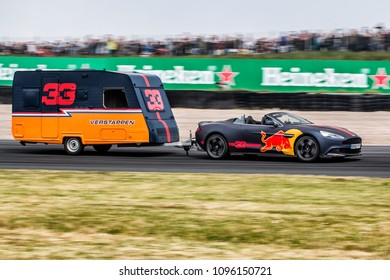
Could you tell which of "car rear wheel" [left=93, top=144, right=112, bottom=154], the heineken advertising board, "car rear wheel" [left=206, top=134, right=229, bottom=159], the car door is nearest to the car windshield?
the car door

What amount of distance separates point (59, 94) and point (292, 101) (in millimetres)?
10614

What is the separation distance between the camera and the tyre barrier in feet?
92.7

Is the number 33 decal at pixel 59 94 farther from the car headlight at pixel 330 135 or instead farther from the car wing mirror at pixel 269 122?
the car headlight at pixel 330 135

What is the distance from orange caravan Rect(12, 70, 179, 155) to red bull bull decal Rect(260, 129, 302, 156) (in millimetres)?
2964

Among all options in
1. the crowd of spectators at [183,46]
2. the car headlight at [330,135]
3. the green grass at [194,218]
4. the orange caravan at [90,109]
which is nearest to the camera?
the green grass at [194,218]

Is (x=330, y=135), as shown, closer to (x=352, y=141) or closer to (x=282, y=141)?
(x=352, y=141)

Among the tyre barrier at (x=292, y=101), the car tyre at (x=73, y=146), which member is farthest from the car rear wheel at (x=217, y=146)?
the tyre barrier at (x=292, y=101)

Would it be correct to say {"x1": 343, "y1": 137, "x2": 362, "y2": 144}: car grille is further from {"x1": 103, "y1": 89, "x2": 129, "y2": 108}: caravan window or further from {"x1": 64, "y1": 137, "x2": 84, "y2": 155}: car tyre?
{"x1": 64, "y1": 137, "x2": 84, "y2": 155}: car tyre

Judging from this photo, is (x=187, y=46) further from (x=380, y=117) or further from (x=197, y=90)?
(x=380, y=117)

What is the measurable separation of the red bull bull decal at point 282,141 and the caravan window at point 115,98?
3.77 meters

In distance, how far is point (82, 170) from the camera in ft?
52.5

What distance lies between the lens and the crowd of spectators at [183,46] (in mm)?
37062
